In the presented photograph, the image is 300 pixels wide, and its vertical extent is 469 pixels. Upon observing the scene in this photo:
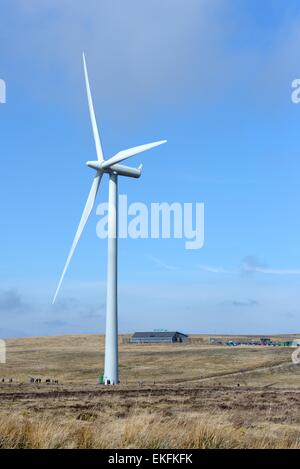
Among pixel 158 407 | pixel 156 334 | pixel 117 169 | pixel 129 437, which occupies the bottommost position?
pixel 158 407

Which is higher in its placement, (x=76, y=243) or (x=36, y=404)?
(x=76, y=243)

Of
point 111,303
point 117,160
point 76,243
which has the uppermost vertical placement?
point 117,160

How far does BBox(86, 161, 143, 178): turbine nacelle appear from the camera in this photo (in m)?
59.0

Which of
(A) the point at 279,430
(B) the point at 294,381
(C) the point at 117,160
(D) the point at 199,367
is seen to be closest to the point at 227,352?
(D) the point at 199,367

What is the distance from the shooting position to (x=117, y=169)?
59.8m

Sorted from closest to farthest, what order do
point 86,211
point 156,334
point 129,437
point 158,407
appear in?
point 129,437
point 158,407
point 86,211
point 156,334

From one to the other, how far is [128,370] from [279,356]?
79.2 ft

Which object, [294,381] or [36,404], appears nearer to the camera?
[36,404]

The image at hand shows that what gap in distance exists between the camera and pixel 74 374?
239ft

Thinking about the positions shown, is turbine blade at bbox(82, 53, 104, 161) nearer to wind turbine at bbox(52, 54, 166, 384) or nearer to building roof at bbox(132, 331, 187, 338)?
wind turbine at bbox(52, 54, 166, 384)

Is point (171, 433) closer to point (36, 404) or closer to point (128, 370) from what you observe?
point (36, 404)

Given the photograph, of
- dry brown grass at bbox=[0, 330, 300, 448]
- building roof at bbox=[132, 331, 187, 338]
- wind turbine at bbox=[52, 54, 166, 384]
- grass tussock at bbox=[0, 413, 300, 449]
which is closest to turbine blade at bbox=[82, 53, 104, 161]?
wind turbine at bbox=[52, 54, 166, 384]

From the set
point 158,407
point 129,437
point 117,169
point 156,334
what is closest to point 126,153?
point 117,169

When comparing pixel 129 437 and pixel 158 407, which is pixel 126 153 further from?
pixel 129 437
